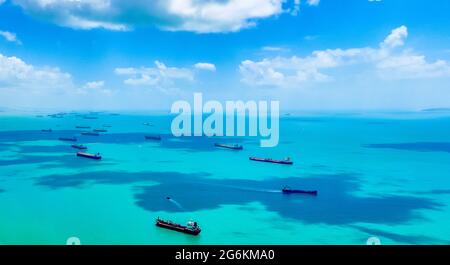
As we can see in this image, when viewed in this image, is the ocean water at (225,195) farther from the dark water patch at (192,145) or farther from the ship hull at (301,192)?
the dark water patch at (192,145)

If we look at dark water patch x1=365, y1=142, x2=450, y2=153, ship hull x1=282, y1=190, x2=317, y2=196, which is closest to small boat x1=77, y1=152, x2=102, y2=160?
ship hull x1=282, y1=190, x2=317, y2=196

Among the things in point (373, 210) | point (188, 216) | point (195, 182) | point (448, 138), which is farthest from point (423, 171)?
point (448, 138)

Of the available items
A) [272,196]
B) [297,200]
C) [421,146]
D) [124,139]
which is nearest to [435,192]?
Result: [297,200]

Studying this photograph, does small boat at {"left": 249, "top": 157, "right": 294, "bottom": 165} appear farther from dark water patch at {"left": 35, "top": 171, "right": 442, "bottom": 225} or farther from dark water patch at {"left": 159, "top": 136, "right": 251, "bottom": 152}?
dark water patch at {"left": 159, "top": 136, "right": 251, "bottom": 152}

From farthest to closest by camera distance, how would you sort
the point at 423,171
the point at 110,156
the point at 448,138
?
1. the point at 448,138
2. the point at 110,156
3. the point at 423,171

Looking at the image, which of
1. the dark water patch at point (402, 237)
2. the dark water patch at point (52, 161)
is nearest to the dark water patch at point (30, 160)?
the dark water patch at point (52, 161)
